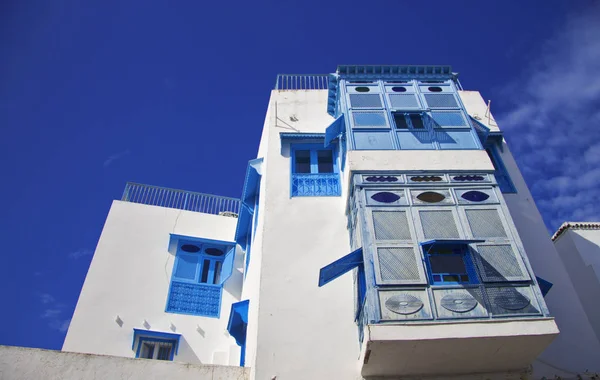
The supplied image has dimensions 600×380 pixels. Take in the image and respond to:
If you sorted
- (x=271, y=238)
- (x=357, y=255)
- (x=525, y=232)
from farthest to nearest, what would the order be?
1. (x=525, y=232)
2. (x=271, y=238)
3. (x=357, y=255)

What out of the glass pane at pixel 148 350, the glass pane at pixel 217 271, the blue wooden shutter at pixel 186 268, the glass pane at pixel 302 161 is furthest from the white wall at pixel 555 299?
the glass pane at pixel 148 350

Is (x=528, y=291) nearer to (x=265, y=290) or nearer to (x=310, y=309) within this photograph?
(x=310, y=309)

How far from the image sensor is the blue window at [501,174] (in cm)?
1016

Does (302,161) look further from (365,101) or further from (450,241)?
(450,241)

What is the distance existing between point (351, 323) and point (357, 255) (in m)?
1.19

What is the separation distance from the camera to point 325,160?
10766 mm

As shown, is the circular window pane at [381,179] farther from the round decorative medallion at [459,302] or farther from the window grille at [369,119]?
the round decorative medallion at [459,302]

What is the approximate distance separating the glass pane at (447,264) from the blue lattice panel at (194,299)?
17.9 feet

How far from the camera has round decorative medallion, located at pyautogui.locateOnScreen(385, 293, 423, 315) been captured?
6477 millimetres

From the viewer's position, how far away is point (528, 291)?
6684 millimetres

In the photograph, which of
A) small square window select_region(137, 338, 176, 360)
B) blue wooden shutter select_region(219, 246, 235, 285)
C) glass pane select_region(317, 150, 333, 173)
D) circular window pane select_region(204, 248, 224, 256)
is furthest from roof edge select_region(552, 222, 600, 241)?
small square window select_region(137, 338, 176, 360)

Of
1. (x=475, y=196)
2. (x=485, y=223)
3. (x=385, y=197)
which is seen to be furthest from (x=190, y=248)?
(x=485, y=223)

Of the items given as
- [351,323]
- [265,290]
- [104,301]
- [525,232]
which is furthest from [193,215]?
[525,232]

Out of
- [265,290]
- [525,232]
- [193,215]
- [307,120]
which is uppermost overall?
[307,120]
